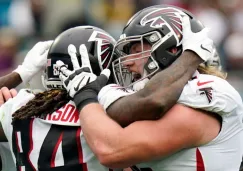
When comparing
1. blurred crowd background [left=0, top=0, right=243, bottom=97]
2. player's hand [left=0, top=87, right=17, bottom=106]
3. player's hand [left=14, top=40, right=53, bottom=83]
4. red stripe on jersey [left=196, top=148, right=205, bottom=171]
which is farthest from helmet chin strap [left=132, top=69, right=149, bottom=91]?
blurred crowd background [left=0, top=0, right=243, bottom=97]

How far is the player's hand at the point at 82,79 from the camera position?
4.14 meters

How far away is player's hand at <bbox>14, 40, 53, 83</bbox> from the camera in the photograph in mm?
4867

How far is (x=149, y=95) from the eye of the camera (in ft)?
13.0

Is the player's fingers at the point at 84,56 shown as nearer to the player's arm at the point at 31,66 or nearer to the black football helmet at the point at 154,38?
the black football helmet at the point at 154,38

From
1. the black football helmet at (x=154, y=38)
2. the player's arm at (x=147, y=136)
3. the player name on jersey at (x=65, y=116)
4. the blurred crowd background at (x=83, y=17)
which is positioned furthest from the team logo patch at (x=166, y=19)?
the blurred crowd background at (x=83, y=17)

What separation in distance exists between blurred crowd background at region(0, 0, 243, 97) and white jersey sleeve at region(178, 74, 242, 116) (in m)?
6.13

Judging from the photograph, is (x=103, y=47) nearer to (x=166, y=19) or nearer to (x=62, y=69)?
(x=62, y=69)

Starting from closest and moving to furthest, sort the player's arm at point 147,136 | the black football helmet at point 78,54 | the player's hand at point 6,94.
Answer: the player's arm at point 147,136, the black football helmet at point 78,54, the player's hand at point 6,94

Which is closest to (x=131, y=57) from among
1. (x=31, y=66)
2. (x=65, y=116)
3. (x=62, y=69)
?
(x=62, y=69)

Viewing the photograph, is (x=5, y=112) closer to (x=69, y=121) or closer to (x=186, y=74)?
(x=69, y=121)

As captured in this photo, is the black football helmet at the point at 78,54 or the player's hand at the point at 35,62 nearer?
the black football helmet at the point at 78,54

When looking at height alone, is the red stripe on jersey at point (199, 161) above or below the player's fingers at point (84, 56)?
below

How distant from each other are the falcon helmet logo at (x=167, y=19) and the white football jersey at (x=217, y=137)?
0.32m

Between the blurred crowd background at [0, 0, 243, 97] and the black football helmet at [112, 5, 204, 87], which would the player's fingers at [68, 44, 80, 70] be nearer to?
the black football helmet at [112, 5, 204, 87]
